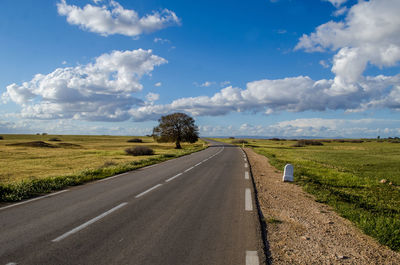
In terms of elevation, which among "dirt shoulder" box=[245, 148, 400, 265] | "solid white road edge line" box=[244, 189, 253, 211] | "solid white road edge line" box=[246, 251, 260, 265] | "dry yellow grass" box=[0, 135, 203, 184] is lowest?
"dry yellow grass" box=[0, 135, 203, 184]

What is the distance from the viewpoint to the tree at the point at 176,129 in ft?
185

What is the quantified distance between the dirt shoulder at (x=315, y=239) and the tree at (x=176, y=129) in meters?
49.7

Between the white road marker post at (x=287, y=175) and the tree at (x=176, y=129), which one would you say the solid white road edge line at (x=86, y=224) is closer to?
the white road marker post at (x=287, y=175)

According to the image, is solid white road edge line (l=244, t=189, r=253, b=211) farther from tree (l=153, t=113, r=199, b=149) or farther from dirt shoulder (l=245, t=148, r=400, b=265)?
tree (l=153, t=113, r=199, b=149)

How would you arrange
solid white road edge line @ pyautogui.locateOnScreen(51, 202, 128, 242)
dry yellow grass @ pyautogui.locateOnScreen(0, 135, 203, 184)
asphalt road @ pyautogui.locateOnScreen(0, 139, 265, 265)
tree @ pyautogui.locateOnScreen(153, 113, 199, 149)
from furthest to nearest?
tree @ pyautogui.locateOnScreen(153, 113, 199, 149)
dry yellow grass @ pyautogui.locateOnScreen(0, 135, 203, 184)
solid white road edge line @ pyautogui.locateOnScreen(51, 202, 128, 242)
asphalt road @ pyautogui.locateOnScreen(0, 139, 265, 265)

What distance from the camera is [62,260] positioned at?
3748mm

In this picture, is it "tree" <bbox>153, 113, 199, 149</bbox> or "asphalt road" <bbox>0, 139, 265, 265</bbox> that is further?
"tree" <bbox>153, 113, 199, 149</bbox>

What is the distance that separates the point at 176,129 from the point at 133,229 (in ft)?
172

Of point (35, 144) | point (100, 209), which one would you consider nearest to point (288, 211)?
point (100, 209)

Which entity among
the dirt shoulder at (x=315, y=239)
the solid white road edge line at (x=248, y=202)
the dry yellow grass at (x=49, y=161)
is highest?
the dirt shoulder at (x=315, y=239)

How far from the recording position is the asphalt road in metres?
3.87

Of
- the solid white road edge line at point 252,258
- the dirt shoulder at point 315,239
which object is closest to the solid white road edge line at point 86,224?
the solid white road edge line at point 252,258

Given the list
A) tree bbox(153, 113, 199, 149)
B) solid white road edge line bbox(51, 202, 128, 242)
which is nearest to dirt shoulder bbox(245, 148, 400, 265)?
solid white road edge line bbox(51, 202, 128, 242)

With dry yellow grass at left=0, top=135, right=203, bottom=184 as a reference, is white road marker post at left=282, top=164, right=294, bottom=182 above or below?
above
